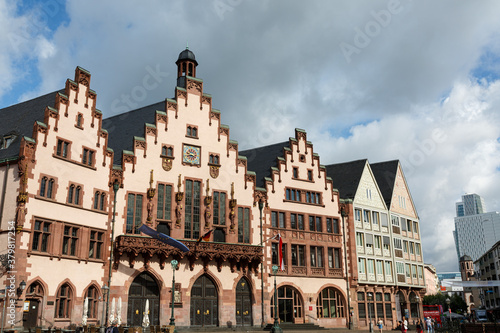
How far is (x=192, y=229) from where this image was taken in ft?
157

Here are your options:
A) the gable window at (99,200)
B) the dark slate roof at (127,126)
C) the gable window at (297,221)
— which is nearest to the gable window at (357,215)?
the gable window at (297,221)

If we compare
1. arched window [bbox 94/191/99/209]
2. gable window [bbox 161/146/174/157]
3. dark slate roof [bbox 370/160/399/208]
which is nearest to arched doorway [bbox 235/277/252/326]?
gable window [bbox 161/146/174/157]

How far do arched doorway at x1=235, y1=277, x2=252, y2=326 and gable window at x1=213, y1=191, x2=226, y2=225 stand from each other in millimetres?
6465

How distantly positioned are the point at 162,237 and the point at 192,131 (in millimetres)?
Result: 12448

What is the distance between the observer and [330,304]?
56094 mm

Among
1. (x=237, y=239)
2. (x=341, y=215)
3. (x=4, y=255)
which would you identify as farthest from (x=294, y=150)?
(x=4, y=255)

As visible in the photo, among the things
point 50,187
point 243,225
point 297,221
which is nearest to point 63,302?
point 50,187

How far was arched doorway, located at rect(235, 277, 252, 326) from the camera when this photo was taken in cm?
4888

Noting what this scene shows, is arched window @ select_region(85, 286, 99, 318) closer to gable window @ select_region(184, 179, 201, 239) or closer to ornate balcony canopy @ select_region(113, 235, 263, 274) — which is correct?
ornate balcony canopy @ select_region(113, 235, 263, 274)

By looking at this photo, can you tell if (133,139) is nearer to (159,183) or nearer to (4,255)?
(159,183)

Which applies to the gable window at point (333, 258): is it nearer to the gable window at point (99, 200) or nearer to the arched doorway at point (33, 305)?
the gable window at point (99, 200)

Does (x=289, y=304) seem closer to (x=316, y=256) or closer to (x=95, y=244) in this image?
(x=316, y=256)

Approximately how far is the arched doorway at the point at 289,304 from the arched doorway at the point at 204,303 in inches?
313

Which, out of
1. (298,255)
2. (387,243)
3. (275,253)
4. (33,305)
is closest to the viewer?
(33,305)
